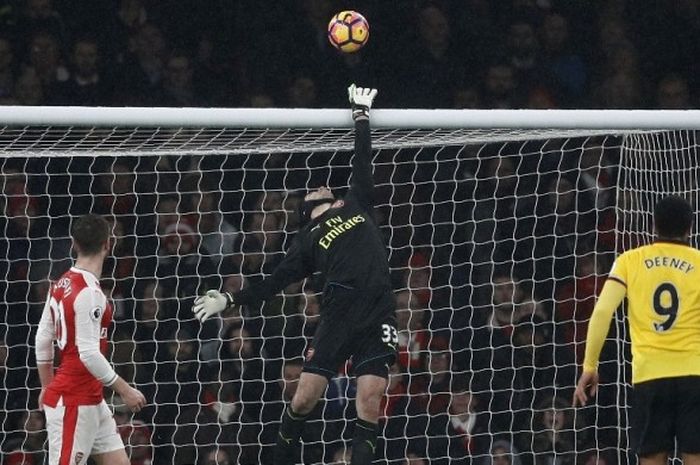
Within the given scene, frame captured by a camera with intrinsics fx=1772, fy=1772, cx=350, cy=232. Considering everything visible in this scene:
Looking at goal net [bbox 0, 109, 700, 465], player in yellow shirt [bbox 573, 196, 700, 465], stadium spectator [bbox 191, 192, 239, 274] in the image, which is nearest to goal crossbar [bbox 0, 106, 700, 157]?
goal net [bbox 0, 109, 700, 465]

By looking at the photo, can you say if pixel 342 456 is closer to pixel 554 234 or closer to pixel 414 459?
pixel 414 459

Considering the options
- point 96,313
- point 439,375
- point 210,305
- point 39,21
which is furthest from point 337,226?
point 39,21

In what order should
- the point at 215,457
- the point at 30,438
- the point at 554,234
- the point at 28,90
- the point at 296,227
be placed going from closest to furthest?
1. the point at 215,457
2. the point at 30,438
3. the point at 554,234
4. the point at 296,227
5. the point at 28,90

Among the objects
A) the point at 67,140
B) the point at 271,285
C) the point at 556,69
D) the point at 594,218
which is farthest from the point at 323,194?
the point at 556,69

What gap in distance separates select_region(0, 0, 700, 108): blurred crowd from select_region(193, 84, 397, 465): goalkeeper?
9.09 ft

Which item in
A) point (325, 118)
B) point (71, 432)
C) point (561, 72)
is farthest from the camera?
point (561, 72)

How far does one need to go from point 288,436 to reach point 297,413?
132 mm

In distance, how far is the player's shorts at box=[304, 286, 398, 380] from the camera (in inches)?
354

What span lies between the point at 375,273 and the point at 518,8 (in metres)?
4.16

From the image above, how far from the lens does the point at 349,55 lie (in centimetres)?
1217

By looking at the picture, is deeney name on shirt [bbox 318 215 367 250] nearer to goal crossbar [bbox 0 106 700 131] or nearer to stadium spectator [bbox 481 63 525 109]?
goal crossbar [bbox 0 106 700 131]

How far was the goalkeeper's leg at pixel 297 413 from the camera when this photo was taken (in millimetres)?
9016

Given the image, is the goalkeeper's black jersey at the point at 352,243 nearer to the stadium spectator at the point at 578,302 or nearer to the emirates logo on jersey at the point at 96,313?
the emirates logo on jersey at the point at 96,313

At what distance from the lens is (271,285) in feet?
30.5
